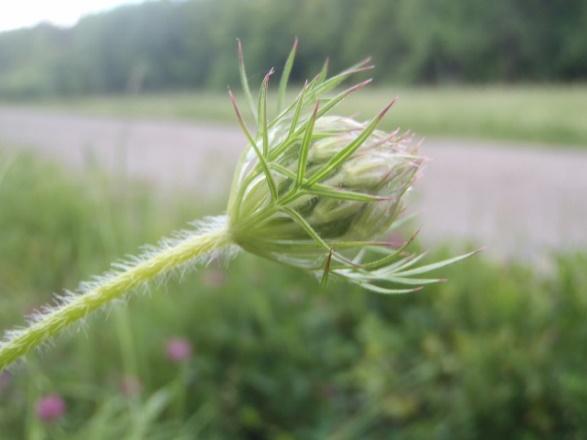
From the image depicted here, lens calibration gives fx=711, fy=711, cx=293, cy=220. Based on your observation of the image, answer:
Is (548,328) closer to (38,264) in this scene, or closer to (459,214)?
(38,264)

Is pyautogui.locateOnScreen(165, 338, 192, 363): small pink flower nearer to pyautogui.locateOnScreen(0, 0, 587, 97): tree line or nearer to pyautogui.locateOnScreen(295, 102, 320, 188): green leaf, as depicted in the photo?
pyautogui.locateOnScreen(295, 102, 320, 188): green leaf

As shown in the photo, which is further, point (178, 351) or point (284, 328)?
point (284, 328)

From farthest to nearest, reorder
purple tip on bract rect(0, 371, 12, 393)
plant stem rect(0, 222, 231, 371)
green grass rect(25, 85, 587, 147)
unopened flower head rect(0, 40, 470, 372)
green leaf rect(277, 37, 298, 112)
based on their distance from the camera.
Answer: green grass rect(25, 85, 587, 147) < purple tip on bract rect(0, 371, 12, 393) < green leaf rect(277, 37, 298, 112) < unopened flower head rect(0, 40, 470, 372) < plant stem rect(0, 222, 231, 371)

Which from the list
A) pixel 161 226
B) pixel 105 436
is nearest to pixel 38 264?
pixel 161 226

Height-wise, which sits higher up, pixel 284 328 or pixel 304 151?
pixel 304 151

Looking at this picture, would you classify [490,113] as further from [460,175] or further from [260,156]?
[260,156]

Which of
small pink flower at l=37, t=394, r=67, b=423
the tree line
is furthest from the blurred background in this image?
the tree line

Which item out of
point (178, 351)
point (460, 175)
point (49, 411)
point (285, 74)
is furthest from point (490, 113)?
point (285, 74)
